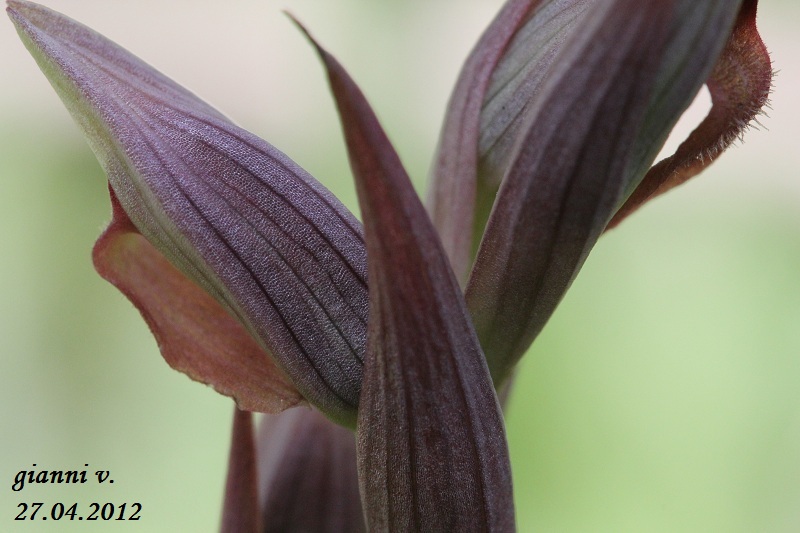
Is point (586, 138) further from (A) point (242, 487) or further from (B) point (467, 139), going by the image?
(A) point (242, 487)

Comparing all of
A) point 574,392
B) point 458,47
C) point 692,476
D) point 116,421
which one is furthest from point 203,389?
point 458,47

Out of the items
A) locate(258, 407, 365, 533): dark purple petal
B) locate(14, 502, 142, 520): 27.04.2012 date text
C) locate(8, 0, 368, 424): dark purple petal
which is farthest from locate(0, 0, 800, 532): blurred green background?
locate(8, 0, 368, 424): dark purple petal

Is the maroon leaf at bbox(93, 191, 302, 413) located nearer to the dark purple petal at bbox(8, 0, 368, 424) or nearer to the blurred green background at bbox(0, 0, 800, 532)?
the dark purple petal at bbox(8, 0, 368, 424)

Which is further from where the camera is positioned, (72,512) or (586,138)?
(72,512)

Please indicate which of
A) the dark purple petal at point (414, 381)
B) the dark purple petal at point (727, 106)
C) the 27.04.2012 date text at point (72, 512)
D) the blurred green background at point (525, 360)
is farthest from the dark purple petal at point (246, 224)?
the blurred green background at point (525, 360)

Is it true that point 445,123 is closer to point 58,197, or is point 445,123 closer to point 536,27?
point 536,27

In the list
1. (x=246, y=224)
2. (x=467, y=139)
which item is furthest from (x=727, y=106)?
(x=246, y=224)
